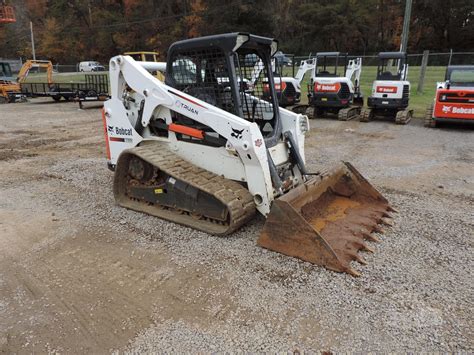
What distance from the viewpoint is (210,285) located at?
3.35m

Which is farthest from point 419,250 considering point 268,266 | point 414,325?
point 268,266

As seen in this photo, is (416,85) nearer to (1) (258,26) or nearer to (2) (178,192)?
(2) (178,192)

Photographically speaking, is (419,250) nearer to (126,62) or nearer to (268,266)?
(268,266)

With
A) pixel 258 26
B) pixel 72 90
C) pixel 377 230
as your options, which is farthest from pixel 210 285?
pixel 258 26

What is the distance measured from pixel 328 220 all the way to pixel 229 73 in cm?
198

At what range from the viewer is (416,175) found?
22.0 feet

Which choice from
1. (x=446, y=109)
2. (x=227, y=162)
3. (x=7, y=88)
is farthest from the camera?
(x=7, y=88)

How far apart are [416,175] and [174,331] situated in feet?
18.0

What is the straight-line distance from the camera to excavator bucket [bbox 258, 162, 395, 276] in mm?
3578

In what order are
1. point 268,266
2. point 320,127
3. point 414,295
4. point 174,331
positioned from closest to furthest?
point 174,331 → point 414,295 → point 268,266 → point 320,127

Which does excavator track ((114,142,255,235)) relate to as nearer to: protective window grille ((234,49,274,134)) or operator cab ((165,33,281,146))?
operator cab ((165,33,281,146))

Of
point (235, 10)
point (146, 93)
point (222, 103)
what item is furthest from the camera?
point (235, 10)

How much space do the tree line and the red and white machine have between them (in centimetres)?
3528

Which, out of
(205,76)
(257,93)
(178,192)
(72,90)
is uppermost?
(205,76)
